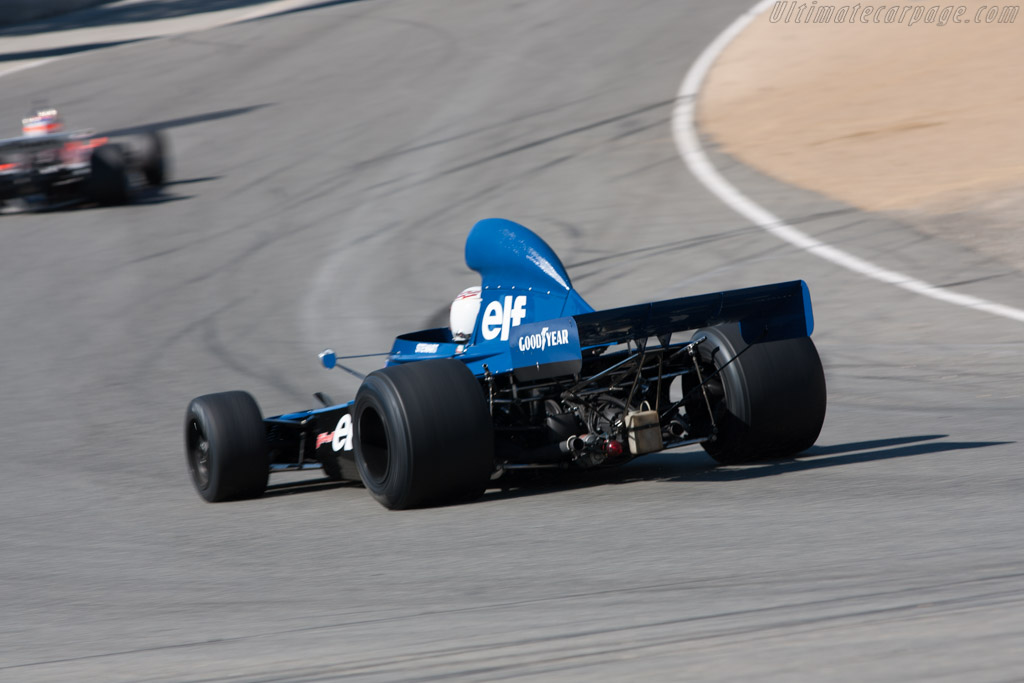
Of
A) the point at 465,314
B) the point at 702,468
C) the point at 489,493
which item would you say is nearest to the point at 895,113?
the point at 465,314

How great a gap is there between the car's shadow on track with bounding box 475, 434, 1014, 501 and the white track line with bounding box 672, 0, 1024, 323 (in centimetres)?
493

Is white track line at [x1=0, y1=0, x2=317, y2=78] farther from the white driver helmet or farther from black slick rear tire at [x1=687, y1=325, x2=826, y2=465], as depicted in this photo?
black slick rear tire at [x1=687, y1=325, x2=826, y2=465]

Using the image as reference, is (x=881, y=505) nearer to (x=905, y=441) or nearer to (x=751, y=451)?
(x=751, y=451)

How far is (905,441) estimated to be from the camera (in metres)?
7.92

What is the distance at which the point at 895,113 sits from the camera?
20500mm

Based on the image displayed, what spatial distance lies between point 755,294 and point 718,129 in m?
15.4

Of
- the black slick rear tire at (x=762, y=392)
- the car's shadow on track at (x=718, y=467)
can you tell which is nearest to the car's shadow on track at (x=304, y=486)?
the car's shadow on track at (x=718, y=467)

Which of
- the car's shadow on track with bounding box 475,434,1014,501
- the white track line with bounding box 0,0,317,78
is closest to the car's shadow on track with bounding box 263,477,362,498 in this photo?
the car's shadow on track with bounding box 475,434,1014,501

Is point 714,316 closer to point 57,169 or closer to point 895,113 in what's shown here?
point 895,113

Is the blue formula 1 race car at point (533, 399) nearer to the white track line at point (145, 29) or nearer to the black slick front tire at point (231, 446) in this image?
the black slick front tire at point (231, 446)

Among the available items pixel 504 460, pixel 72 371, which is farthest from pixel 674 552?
pixel 72 371

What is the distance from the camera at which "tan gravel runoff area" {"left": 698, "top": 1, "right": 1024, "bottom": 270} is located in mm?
16328

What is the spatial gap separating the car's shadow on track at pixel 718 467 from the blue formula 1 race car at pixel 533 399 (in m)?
0.10

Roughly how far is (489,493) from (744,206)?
10878 mm
